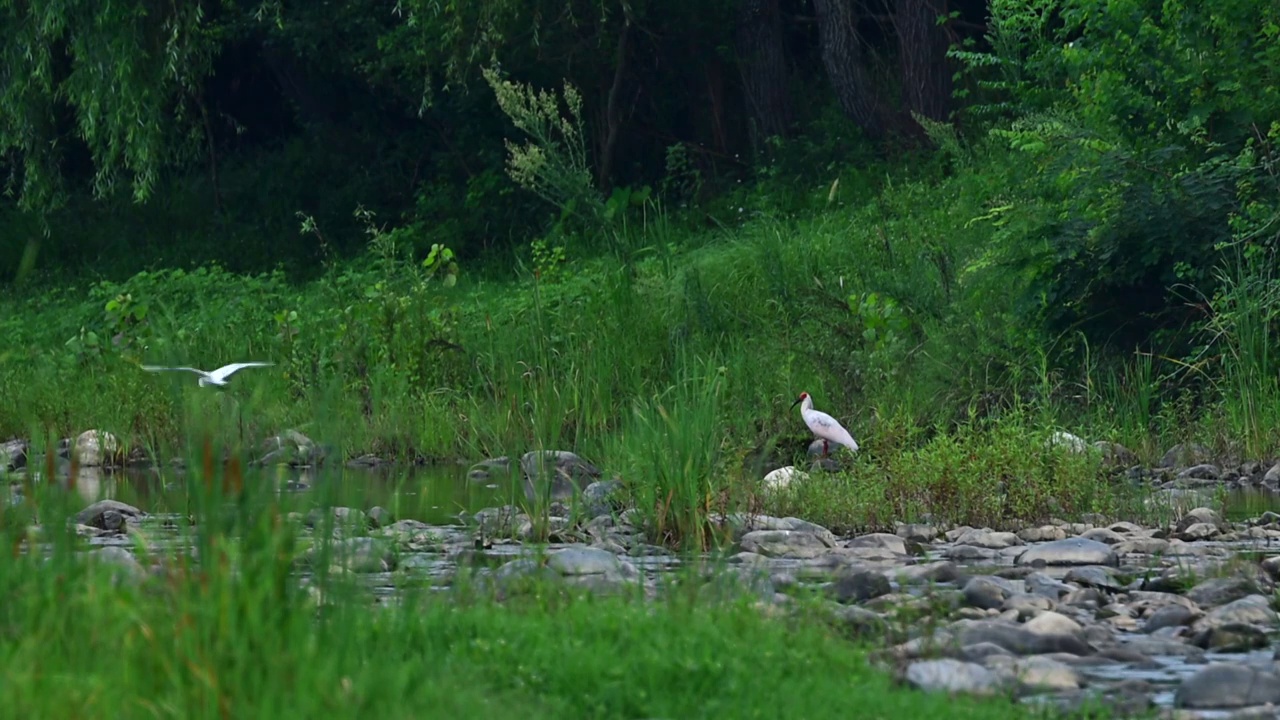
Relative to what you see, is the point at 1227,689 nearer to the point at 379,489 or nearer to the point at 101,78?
the point at 379,489

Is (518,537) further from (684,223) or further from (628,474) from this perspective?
(684,223)

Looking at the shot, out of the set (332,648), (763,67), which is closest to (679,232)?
(763,67)

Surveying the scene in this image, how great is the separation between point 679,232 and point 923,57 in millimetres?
2818

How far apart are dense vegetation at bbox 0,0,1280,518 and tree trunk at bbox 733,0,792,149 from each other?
0.04 m

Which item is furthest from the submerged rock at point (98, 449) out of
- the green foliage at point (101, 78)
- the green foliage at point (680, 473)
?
the green foliage at point (101, 78)

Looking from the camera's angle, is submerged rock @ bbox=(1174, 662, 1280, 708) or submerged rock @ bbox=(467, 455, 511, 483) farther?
submerged rock @ bbox=(467, 455, 511, 483)

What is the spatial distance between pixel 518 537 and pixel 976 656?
8.70ft

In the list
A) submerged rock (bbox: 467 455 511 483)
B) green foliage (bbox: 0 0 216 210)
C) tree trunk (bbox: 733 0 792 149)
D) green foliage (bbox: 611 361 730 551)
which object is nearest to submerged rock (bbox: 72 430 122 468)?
submerged rock (bbox: 467 455 511 483)

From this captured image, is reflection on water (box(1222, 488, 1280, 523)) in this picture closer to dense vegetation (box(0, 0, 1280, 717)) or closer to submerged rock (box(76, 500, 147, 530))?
dense vegetation (box(0, 0, 1280, 717))

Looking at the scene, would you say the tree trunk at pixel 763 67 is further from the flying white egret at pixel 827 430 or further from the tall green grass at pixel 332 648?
the tall green grass at pixel 332 648

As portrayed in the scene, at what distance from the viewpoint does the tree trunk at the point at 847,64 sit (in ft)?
55.3

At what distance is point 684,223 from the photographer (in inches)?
685

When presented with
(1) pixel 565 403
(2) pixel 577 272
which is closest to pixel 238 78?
(2) pixel 577 272

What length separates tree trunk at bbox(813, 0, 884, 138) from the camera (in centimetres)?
1684
